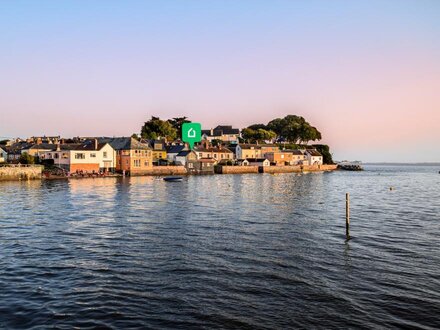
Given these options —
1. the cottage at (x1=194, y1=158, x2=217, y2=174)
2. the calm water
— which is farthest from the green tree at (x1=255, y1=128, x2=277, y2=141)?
the calm water

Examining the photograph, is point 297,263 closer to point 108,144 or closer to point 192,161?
point 108,144

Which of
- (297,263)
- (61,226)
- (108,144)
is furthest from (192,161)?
(297,263)

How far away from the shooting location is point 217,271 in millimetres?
20625

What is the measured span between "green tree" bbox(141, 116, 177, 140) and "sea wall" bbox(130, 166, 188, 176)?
122 feet

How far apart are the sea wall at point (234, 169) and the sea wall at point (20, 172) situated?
59.1m

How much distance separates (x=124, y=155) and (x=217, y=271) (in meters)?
93.7

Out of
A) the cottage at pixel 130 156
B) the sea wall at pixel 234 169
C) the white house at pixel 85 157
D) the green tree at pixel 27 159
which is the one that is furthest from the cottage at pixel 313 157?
the green tree at pixel 27 159

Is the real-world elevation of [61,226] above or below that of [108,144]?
below

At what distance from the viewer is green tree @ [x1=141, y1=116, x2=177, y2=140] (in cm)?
15525

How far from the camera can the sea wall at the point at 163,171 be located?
4407 inches

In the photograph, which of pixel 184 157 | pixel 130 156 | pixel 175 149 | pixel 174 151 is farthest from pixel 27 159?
pixel 175 149

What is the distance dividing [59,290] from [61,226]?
16999 millimetres

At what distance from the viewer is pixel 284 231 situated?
31.7m

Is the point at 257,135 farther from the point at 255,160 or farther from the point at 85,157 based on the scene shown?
the point at 85,157
